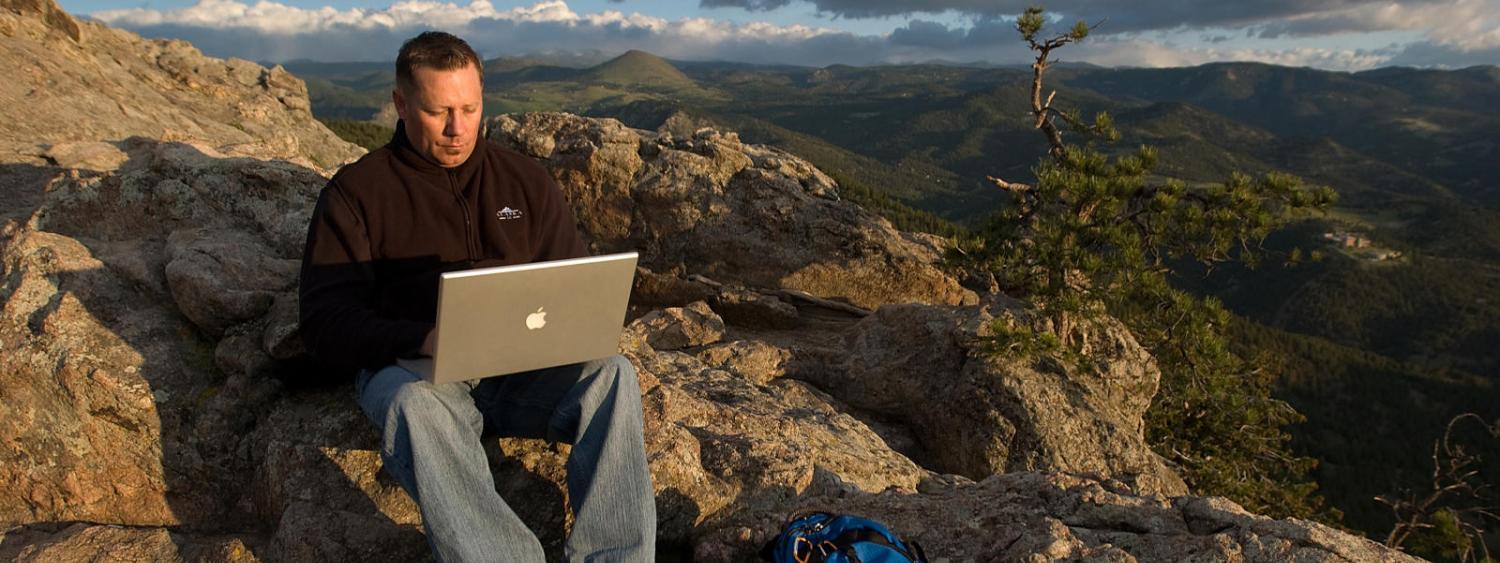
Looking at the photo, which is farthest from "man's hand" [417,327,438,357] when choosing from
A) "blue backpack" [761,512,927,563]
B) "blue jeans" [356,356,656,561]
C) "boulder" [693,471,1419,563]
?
"blue backpack" [761,512,927,563]

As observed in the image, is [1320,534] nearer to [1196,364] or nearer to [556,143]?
[1196,364]

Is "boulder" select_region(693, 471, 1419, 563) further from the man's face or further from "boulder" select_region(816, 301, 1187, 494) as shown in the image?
"boulder" select_region(816, 301, 1187, 494)

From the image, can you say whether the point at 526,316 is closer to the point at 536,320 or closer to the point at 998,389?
the point at 536,320

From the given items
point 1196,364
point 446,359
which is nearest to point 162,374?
point 446,359

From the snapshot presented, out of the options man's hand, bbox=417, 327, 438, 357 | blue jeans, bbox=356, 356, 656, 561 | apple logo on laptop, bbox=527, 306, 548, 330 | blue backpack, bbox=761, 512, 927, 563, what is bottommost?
blue backpack, bbox=761, 512, 927, 563

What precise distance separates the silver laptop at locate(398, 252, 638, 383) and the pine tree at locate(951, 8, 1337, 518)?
828 centimetres

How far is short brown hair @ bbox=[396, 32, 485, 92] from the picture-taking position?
209 inches

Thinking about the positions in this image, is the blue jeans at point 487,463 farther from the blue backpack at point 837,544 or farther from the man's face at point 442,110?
the man's face at point 442,110

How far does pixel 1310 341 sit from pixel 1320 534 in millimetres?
155566

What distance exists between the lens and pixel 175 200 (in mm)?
8578

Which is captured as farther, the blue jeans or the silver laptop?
the blue jeans

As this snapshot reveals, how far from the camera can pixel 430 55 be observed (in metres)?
5.31

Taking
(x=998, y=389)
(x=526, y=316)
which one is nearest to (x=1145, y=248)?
(x=998, y=389)

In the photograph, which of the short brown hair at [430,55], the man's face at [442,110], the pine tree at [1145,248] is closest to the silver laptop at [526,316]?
the man's face at [442,110]
